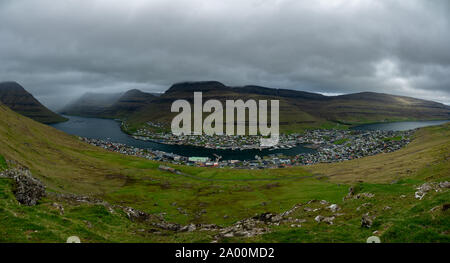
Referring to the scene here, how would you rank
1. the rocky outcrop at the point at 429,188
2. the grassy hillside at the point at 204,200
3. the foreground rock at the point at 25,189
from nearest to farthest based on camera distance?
the grassy hillside at the point at 204,200 → the rocky outcrop at the point at 429,188 → the foreground rock at the point at 25,189

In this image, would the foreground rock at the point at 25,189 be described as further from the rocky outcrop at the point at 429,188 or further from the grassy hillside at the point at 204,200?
the rocky outcrop at the point at 429,188

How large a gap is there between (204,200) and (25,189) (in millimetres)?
56995

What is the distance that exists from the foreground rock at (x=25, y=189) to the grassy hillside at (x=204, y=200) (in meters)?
0.94

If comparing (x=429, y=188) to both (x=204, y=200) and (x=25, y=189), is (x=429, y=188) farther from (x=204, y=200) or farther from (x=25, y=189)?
(x=204, y=200)

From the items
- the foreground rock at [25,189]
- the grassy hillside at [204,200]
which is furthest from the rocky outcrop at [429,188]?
the foreground rock at [25,189]

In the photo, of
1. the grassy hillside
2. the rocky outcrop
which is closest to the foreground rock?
the grassy hillside

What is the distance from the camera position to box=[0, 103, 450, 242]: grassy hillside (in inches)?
666

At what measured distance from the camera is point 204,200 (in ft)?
257

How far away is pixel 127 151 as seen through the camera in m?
190

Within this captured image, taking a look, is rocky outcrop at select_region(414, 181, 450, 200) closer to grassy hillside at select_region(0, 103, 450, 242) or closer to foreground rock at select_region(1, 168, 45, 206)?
grassy hillside at select_region(0, 103, 450, 242)

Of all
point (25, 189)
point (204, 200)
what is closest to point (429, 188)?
point (25, 189)

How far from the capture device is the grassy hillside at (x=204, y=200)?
16906mm

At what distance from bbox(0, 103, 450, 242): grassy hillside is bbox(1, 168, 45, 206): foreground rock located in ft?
3.09
